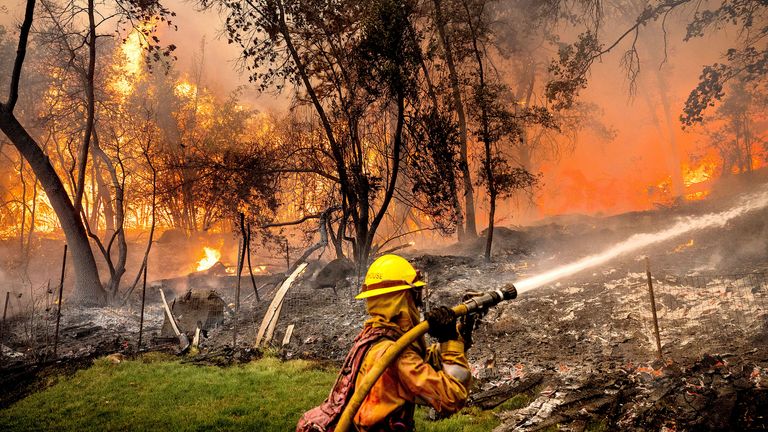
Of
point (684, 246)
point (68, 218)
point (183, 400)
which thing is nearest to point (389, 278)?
point (183, 400)

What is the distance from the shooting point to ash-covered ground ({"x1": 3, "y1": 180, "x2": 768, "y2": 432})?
5484 millimetres

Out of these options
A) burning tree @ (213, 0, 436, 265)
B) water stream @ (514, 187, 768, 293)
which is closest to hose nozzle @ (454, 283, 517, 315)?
burning tree @ (213, 0, 436, 265)

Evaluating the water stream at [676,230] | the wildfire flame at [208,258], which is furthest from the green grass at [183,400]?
the wildfire flame at [208,258]

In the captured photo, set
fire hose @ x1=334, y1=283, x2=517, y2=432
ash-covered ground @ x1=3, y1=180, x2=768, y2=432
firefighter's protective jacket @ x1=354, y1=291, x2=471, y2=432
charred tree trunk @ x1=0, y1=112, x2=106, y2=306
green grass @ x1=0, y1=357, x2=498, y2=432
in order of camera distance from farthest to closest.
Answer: charred tree trunk @ x1=0, y1=112, x2=106, y2=306
green grass @ x1=0, y1=357, x2=498, y2=432
ash-covered ground @ x1=3, y1=180, x2=768, y2=432
firefighter's protective jacket @ x1=354, y1=291, x2=471, y2=432
fire hose @ x1=334, y1=283, x2=517, y2=432

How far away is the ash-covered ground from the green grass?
86cm

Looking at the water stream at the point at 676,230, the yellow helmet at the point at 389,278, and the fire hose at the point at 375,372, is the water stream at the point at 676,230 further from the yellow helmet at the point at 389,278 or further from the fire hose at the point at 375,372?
the fire hose at the point at 375,372

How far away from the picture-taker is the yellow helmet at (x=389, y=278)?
2613 mm

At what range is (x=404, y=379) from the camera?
243 cm

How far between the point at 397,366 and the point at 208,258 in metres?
26.0

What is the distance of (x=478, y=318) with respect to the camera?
9.66ft

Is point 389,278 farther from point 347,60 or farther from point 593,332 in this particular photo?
point 347,60

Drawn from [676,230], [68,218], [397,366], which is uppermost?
[68,218]

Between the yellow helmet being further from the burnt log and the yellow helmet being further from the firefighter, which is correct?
the burnt log

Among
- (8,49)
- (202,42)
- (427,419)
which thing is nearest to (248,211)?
(427,419)
